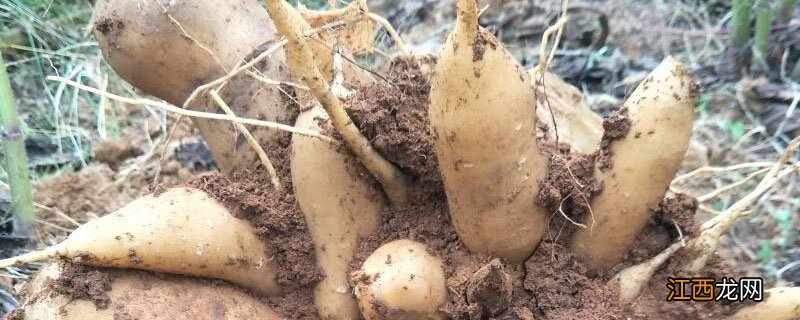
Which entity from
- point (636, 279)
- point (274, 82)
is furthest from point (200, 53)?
point (636, 279)

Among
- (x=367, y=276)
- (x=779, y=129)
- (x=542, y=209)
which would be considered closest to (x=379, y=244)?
(x=367, y=276)

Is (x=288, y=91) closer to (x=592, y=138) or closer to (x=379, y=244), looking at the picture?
(x=379, y=244)

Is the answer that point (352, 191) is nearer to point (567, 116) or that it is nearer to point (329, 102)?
point (329, 102)

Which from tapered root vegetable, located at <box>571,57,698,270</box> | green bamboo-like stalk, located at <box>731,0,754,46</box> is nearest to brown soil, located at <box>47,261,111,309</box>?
tapered root vegetable, located at <box>571,57,698,270</box>

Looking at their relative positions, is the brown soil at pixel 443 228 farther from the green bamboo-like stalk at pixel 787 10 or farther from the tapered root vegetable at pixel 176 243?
the green bamboo-like stalk at pixel 787 10

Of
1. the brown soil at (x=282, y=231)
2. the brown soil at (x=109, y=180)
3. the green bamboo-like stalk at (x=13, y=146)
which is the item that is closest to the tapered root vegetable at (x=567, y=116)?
the brown soil at (x=282, y=231)

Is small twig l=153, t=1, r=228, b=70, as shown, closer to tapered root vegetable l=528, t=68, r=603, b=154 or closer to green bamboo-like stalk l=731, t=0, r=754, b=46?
tapered root vegetable l=528, t=68, r=603, b=154
